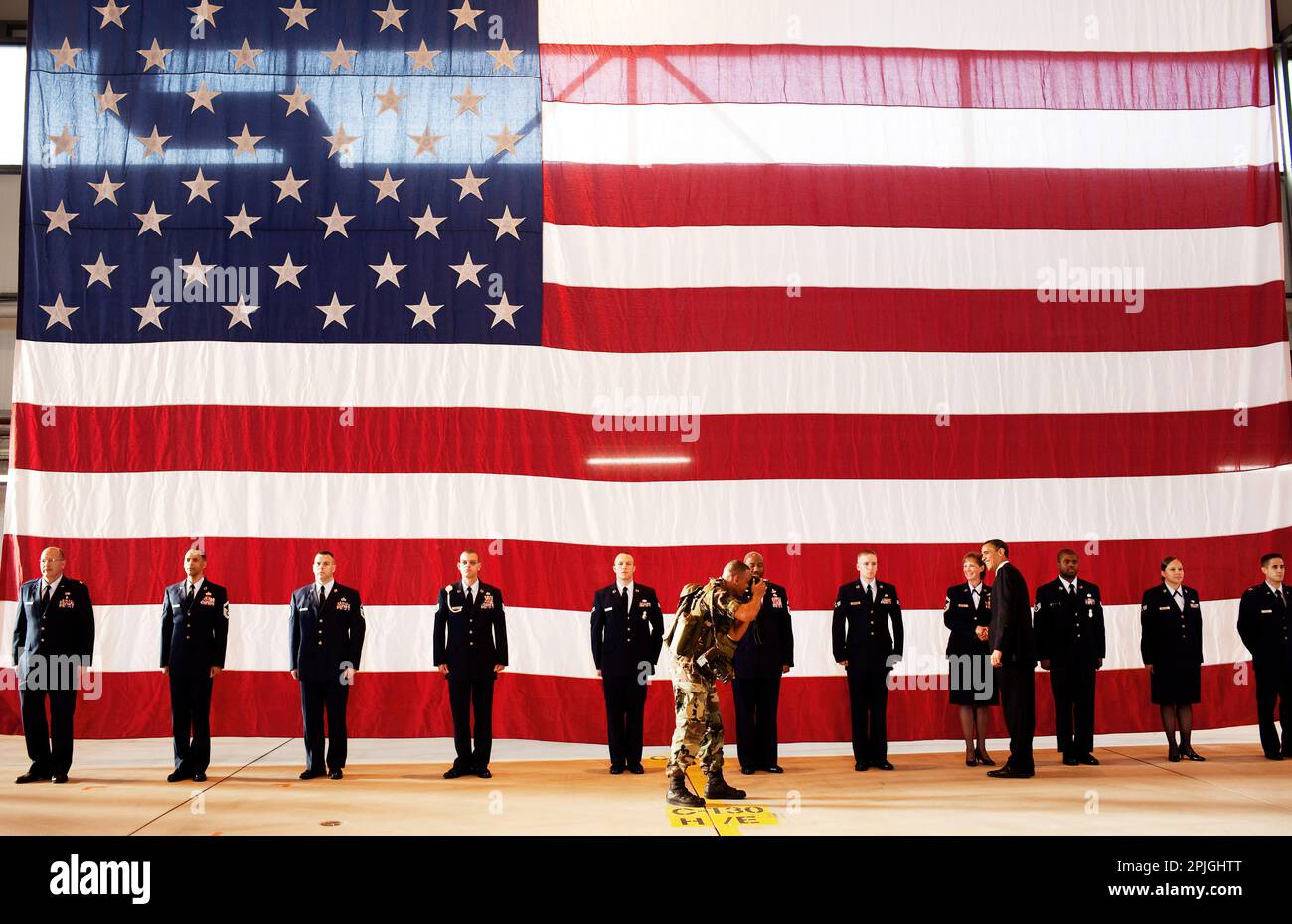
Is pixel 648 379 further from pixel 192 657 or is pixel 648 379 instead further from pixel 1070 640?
pixel 192 657

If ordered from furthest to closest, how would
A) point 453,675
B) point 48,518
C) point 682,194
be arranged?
point 682,194 < point 48,518 < point 453,675

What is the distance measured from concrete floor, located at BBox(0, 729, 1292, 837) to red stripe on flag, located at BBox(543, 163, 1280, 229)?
162 inches

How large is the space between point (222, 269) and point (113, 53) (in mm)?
1990

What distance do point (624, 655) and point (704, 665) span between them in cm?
139

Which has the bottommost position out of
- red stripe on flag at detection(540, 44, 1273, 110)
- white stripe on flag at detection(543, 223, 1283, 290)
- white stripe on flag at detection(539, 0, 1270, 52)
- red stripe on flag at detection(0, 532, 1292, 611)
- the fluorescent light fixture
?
red stripe on flag at detection(0, 532, 1292, 611)

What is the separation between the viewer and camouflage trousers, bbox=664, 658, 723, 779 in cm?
537

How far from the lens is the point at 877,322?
7801 millimetres

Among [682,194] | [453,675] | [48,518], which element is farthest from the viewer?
[682,194]

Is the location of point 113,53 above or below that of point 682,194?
above

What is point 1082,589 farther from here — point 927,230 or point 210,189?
point 210,189

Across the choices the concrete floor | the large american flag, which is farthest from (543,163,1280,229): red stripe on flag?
the concrete floor

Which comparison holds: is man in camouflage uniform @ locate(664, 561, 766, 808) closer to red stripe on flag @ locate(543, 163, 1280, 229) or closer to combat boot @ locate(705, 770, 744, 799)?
combat boot @ locate(705, 770, 744, 799)

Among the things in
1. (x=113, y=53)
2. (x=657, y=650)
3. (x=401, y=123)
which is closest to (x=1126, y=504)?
(x=657, y=650)

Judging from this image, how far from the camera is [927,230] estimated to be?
7.89m
